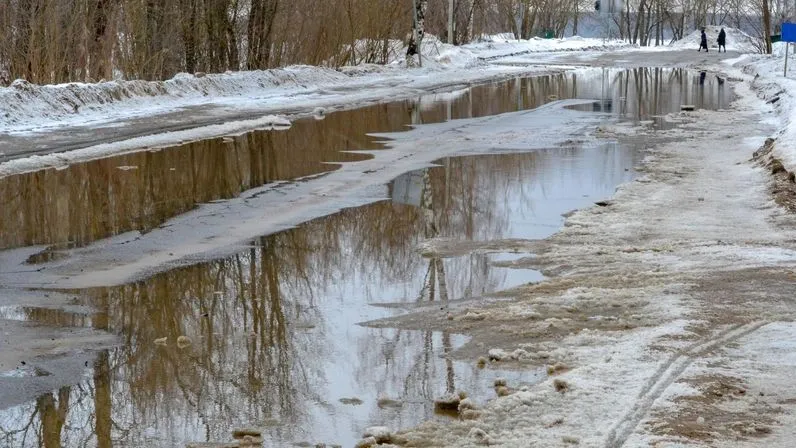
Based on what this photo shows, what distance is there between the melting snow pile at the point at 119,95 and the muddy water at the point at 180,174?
3.62 metres

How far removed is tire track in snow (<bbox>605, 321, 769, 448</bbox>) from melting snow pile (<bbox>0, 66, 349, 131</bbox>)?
14.4 metres

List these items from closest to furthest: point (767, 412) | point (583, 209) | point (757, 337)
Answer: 1. point (767, 412)
2. point (757, 337)
3. point (583, 209)

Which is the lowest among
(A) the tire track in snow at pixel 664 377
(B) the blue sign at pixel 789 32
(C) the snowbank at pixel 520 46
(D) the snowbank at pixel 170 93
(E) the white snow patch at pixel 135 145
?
(A) the tire track in snow at pixel 664 377

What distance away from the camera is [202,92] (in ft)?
86.2

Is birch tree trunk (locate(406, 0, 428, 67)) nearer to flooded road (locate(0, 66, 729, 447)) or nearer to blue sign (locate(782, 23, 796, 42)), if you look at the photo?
blue sign (locate(782, 23, 796, 42))

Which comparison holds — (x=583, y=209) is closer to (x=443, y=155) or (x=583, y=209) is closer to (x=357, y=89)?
(x=443, y=155)

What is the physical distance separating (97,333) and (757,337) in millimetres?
4264

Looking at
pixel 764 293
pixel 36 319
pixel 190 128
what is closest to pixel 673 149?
pixel 190 128

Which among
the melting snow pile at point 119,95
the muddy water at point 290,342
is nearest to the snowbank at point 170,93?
the melting snow pile at point 119,95

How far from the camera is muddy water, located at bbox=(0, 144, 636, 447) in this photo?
583 centimetres

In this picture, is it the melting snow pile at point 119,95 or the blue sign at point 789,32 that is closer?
the melting snow pile at point 119,95

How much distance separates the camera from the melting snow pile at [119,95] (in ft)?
65.9

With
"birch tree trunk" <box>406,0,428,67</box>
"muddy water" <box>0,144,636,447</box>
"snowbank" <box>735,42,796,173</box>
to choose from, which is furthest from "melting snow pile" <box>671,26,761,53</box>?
"muddy water" <box>0,144,636,447</box>

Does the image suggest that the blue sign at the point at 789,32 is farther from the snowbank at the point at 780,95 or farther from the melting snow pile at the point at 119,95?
the melting snow pile at the point at 119,95
